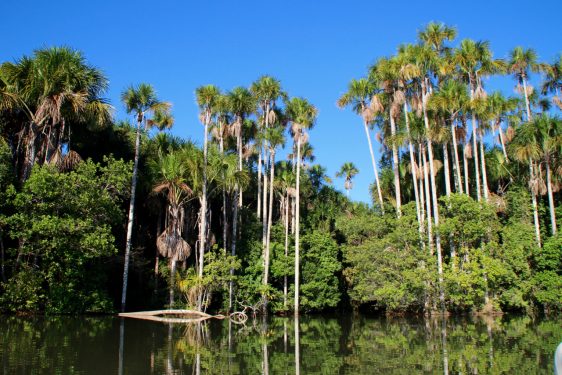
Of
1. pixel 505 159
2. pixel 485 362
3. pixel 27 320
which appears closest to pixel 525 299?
pixel 505 159

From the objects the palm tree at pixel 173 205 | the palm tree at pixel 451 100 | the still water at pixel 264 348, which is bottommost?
the still water at pixel 264 348

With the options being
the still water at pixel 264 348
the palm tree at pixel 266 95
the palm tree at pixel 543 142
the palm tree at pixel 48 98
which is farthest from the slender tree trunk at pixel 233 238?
the palm tree at pixel 543 142

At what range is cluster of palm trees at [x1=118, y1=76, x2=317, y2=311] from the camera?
27.7 m

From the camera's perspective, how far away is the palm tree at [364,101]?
32.2 m

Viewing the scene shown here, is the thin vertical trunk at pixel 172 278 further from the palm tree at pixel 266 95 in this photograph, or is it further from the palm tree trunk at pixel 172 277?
the palm tree at pixel 266 95

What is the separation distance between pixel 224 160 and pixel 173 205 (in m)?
3.87

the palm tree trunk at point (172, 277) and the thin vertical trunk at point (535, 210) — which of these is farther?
the thin vertical trunk at point (535, 210)

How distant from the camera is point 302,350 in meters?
14.5

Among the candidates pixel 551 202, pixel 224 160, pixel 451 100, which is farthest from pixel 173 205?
pixel 551 202

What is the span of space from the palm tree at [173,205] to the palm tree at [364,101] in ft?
40.4

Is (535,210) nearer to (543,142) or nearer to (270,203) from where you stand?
(543,142)

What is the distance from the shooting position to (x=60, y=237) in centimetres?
2172

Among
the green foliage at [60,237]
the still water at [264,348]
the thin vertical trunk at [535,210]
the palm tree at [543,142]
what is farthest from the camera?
the thin vertical trunk at [535,210]

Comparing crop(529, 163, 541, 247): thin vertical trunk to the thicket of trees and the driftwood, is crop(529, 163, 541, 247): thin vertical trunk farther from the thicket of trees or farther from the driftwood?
the driftwood
